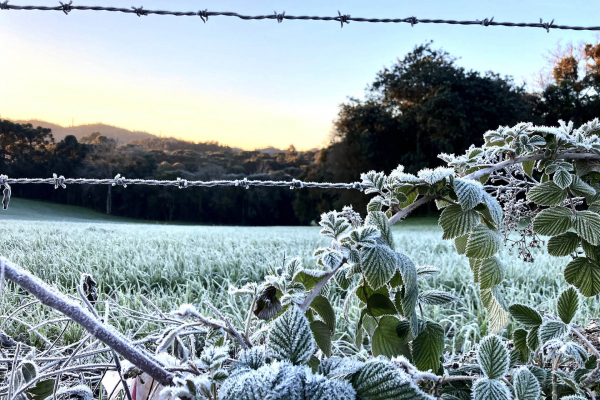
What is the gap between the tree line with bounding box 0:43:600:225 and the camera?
175 inches

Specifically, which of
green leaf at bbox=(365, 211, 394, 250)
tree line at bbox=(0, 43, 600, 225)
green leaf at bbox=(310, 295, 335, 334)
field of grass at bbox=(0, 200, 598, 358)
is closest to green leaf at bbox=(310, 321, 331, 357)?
green leaf at bbox=(310, 295, 335, 334)

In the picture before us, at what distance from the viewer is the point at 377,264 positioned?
331mm

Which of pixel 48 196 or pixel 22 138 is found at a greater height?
pixel 22 138

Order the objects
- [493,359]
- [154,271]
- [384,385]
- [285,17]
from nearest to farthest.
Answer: [384,385], [493,359], [285,17], [154,271]

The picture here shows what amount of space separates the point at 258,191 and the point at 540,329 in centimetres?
556

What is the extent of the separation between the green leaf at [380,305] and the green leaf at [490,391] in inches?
4.4

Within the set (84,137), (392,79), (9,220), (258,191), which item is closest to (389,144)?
(392,79)

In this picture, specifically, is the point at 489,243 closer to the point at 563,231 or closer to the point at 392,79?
the point at 563,231

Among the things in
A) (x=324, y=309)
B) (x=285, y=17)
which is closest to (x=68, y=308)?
(x=324, y=309)

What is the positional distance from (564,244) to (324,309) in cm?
33

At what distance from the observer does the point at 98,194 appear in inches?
98.2

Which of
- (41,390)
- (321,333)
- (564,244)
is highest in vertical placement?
(564,244)

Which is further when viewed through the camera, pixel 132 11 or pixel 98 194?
pixel 98 194

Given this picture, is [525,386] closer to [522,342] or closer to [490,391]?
[490,391]
